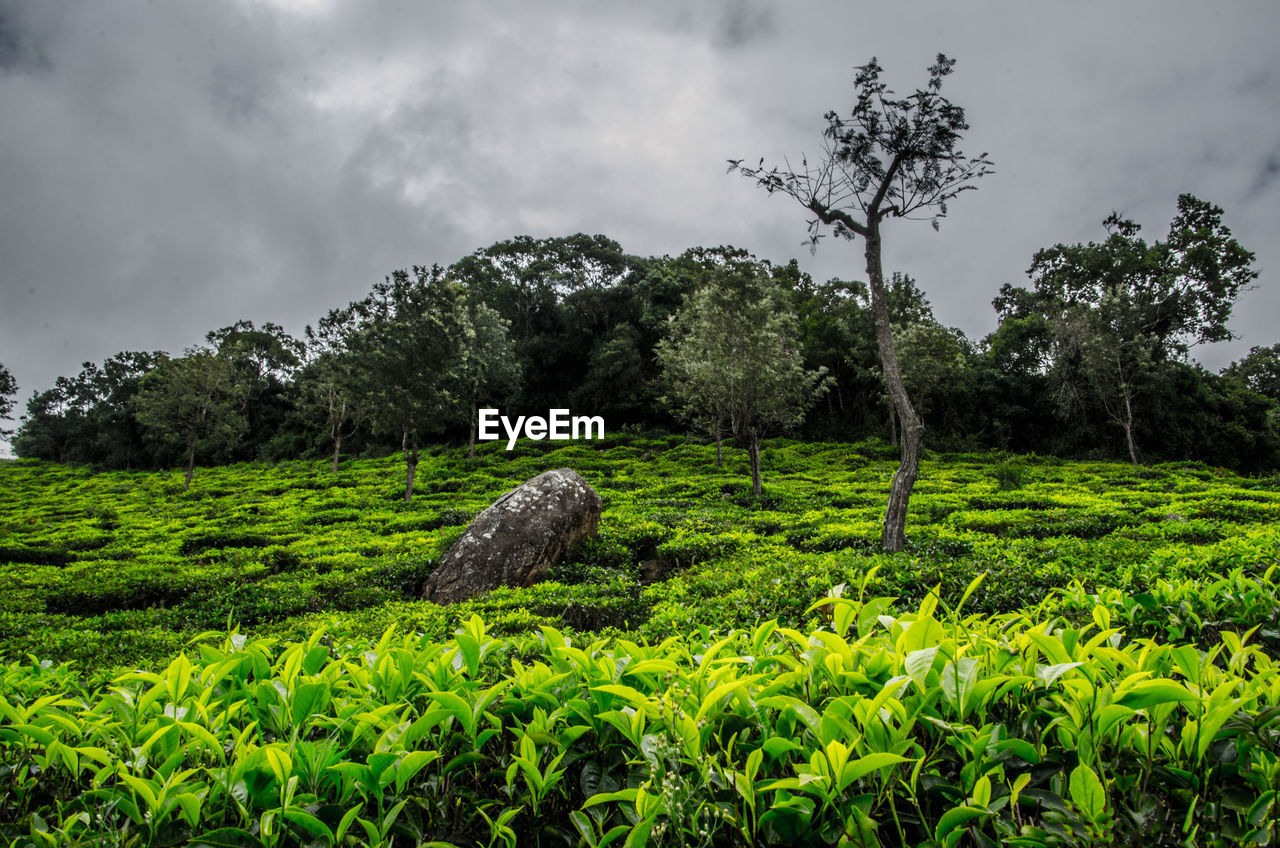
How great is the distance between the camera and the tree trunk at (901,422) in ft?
26.8

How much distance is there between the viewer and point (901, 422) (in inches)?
340

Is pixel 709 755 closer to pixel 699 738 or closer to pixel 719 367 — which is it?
pixel 699 738

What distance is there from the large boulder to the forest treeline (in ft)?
27.4

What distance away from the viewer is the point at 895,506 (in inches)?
325

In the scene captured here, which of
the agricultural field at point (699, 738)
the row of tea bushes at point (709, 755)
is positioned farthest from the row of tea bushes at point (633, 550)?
the row of tea bushes at point (709, 755)

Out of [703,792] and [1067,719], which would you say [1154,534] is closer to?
[1067,719]

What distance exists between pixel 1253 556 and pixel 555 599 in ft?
21.8

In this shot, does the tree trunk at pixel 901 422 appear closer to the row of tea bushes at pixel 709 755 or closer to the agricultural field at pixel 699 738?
the agricultural field at pixel 699 738

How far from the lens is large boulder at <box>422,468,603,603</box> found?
8.13m

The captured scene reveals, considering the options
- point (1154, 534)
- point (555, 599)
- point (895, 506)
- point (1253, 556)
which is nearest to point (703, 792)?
point (555, 599)

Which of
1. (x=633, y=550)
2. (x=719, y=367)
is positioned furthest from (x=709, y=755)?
(x=719, y=367)

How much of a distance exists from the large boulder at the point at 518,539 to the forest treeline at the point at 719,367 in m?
8.36

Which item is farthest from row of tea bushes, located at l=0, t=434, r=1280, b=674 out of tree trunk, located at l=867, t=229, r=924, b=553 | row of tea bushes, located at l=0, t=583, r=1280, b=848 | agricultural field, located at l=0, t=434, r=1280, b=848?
row of tea bushes, located at l=0, t=583, r=1280, b=848

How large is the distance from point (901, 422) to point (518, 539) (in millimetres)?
6102
